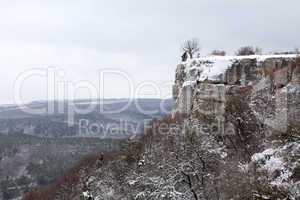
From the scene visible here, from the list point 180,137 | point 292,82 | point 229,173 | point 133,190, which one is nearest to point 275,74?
point 292,82

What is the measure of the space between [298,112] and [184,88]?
12082 millimetres

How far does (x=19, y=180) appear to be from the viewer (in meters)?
135

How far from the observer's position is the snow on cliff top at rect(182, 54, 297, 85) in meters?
28.8

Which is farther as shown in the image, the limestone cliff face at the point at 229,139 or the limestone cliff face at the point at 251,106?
the limestone cliff face at the point at 251,106

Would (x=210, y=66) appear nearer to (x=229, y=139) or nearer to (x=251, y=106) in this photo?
(x=251, y=106)

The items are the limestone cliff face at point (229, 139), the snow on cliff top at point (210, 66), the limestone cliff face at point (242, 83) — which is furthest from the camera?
the snow on cliff top at point (210, 66)

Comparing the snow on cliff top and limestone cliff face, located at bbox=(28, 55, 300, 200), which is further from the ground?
the snow on cliff top

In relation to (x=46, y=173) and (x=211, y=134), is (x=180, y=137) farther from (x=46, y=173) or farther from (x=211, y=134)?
(x=46, y=173)

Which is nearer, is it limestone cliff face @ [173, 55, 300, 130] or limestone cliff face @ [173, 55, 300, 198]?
limestone cliff face @ [173, 55, 300, 198]

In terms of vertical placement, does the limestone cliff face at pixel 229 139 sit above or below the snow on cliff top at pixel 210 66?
below

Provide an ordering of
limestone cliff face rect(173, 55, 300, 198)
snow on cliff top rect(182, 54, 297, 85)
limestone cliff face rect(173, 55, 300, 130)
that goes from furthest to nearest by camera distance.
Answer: snow on cliff top rect(182, 54, 297, 85) < limestone cliff face rect(173, 55, 300, 130) < limestone cliff face rect(173, 55, 300, 198)

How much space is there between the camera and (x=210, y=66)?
30141 mm

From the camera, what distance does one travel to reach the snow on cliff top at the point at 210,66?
94.6 ft

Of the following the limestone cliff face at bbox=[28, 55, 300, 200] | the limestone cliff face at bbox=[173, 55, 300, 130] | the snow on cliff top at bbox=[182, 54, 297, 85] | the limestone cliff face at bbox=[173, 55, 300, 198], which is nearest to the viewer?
the limestone cliff face at bbox=[28, 55, 300, 200]
